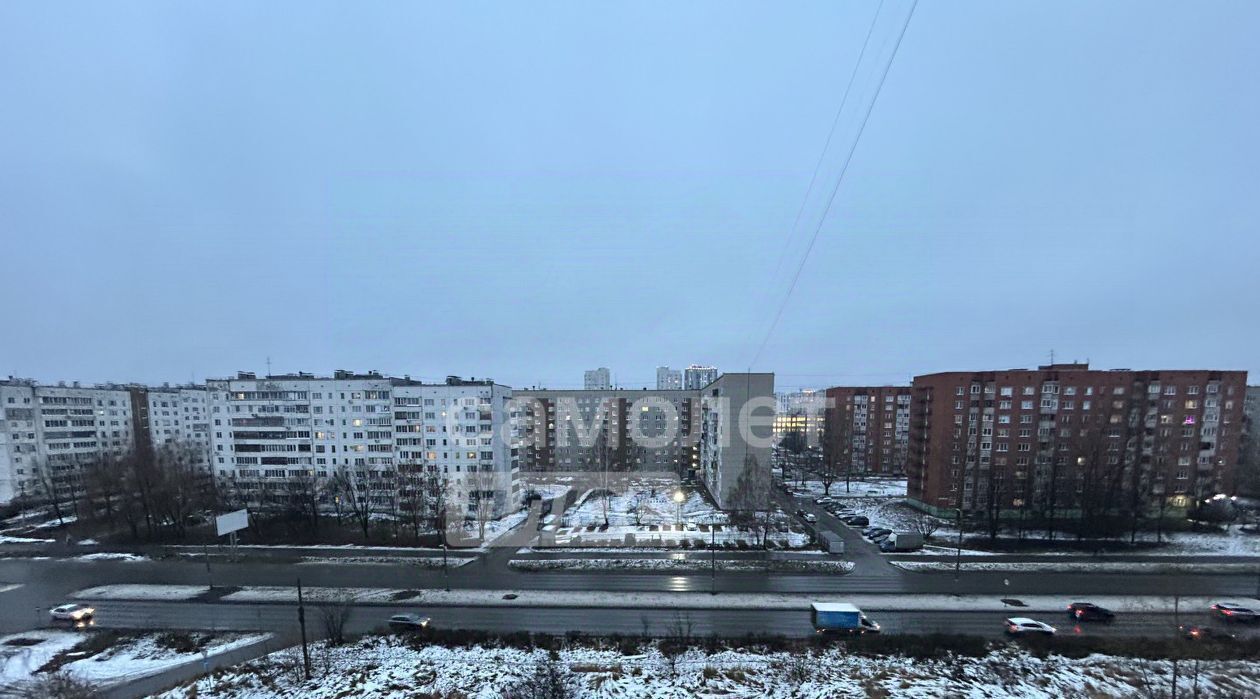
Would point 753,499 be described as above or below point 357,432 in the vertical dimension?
below

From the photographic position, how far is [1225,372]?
129ft

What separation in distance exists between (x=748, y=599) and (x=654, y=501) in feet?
76.7

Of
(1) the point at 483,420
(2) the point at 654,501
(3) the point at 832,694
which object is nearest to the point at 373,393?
(1) the point at 483,420

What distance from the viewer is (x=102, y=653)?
19203 mm

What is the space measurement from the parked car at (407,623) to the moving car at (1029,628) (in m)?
26.4

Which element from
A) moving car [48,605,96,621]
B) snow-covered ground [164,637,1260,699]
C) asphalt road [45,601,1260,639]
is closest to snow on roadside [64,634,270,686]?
asphalt road [45,601,1260,639]

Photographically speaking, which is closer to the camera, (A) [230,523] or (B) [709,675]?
(B) [709,675]

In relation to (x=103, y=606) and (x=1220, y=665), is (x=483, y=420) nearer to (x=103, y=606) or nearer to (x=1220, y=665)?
(x=103, y=606)

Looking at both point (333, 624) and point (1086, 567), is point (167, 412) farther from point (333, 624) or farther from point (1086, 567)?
point (1086, 567)

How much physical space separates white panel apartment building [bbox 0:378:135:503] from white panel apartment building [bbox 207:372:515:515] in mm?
14828

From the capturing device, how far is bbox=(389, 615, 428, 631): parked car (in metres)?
20.4

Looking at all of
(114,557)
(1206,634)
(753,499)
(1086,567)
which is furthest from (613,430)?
(1206,634)

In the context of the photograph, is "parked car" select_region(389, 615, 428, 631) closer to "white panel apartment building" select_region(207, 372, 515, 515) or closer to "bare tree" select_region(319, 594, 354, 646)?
"bare tree" select_region(319, 594, 354, 646)

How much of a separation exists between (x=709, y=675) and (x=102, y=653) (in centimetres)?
2606
